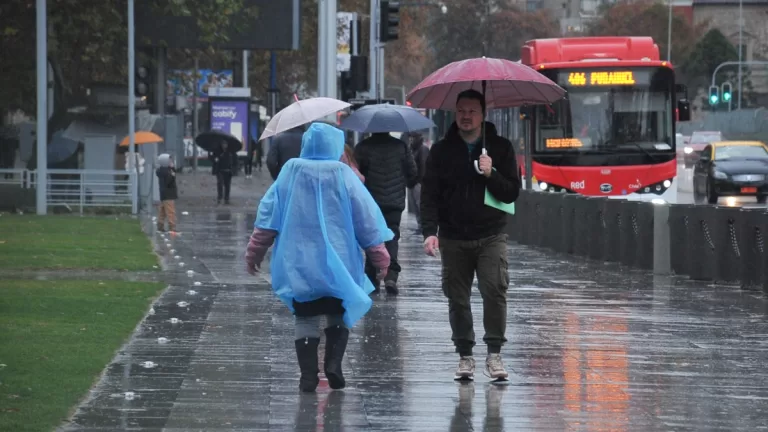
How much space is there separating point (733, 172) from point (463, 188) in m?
30.8

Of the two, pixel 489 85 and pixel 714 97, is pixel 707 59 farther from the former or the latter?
pixel 489 85

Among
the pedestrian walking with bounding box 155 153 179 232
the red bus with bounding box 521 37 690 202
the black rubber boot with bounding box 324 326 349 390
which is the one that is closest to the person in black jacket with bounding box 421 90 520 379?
the black rubber boot with bounding box 324 326 349 390

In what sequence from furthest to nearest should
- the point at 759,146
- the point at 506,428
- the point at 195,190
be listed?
the point at 195,190, the point at 759,146, the point at 506,428

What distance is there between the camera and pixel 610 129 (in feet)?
89.8

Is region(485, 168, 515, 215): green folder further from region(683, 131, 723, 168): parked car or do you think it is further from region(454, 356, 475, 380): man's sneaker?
region(683, 131, 723, 168): parked car

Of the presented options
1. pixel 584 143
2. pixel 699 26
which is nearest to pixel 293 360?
pixel 584 143

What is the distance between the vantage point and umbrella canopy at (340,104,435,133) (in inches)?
563

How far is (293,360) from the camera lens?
9.98m

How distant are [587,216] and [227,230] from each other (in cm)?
747

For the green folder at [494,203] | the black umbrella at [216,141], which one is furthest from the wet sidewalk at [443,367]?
the black umbrella at [216,141]

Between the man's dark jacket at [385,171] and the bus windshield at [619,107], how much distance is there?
43.1 ft

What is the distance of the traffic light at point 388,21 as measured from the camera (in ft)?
105

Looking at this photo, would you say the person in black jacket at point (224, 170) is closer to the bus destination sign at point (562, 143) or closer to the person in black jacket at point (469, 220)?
the bus destination sign at point (562, 143)

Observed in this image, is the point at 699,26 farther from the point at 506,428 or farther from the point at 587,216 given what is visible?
the point at 506,428
